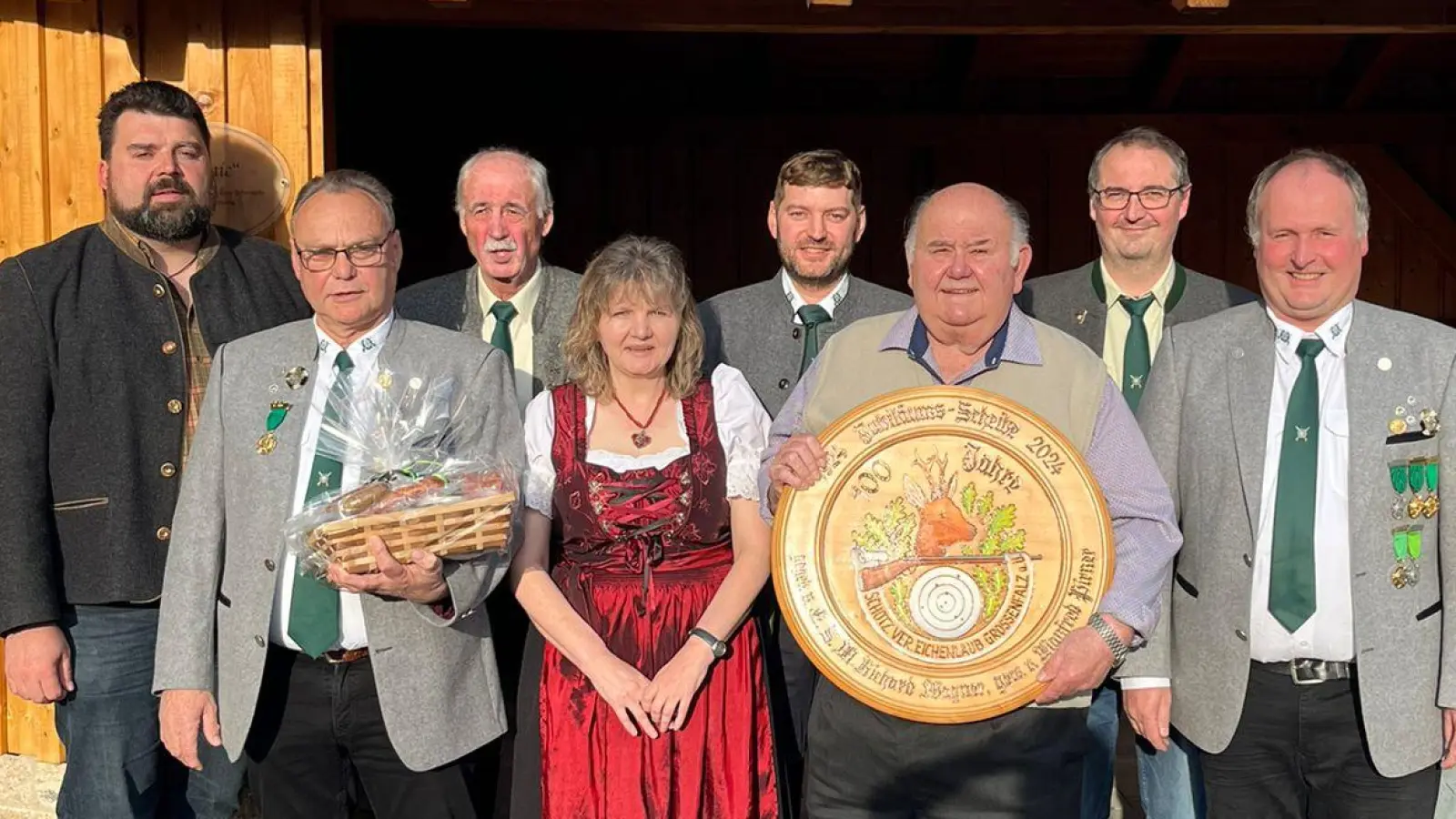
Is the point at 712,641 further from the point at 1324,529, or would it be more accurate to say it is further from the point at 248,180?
the point at 248,180

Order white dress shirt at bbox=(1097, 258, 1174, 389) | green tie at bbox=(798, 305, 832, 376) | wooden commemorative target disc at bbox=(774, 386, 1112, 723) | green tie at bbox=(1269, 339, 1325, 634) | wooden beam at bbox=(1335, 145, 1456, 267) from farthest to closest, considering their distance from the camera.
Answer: wooden beam at bbox=(1335, 145, 1456, 267)
green tie at bbox=(798, 305, 832, 376)
white dress shirt at bbox=(1097, 258, 1174, 389)
green tie at bbox=(1269, 339, 1325, 634)
wooden commemorative target disc at bbox=(774, 386, 1112, 723)

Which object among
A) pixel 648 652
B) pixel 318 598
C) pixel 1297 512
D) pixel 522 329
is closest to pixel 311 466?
pixel 318 598

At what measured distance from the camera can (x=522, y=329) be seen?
4.00 m

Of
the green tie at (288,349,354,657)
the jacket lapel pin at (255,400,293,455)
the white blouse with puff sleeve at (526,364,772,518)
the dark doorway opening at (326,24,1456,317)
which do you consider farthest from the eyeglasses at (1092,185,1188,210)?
the dark doorway opening at (326,24,1456,317)

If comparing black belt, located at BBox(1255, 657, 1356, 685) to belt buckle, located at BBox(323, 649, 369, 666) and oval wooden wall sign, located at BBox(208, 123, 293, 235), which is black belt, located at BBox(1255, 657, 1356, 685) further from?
oval wooden wall sign, located at BBox(208, 123, 293, 235)

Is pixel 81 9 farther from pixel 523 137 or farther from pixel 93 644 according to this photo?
pixel 523 137

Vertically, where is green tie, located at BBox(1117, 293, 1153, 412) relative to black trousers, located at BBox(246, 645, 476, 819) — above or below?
above

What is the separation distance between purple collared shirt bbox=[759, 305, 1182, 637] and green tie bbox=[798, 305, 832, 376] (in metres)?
0.93

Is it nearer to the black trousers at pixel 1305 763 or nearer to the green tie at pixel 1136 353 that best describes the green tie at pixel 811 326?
the green tie at pixel 1136 353

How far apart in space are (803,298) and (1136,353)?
92 centimetres

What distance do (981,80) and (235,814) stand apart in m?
5.76

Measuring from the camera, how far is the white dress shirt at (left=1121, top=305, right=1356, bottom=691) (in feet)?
9.61

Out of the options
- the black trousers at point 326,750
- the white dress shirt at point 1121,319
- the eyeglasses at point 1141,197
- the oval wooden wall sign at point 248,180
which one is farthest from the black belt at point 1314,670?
the oval wooden wall sign at point 248,180

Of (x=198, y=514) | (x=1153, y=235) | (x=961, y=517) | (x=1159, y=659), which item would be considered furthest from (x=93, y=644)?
(x=1153, y=235)
